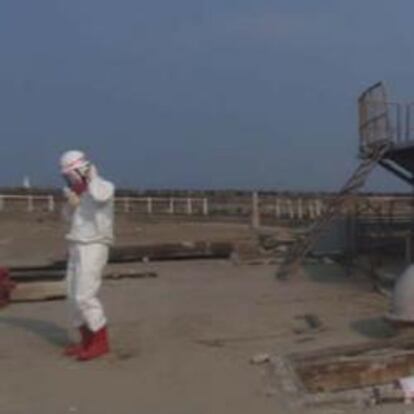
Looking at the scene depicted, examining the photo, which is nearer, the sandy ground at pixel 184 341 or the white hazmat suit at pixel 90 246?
the sandy ground at pixel 184 341

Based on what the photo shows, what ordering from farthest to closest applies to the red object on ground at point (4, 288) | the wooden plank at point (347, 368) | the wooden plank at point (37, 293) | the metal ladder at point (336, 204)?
the metal ladder at point (336, 204), the wooden plank at point (37, 293), the red object on ground at point (4, 288), the wooden plank at point (347, 368)

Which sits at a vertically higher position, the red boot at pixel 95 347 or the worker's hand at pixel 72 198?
the worker's hand at pixel 72 198

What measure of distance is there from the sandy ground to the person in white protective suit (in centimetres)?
35

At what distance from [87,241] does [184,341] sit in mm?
2267

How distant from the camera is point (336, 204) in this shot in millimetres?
23719

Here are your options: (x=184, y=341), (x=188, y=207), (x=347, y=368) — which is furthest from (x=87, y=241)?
(x=188, y=207)

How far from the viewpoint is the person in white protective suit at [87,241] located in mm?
11008

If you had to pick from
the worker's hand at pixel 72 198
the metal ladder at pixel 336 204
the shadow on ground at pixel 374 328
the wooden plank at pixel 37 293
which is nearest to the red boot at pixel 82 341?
the worker's hand at pixel 72 198

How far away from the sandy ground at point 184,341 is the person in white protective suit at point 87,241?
348mm

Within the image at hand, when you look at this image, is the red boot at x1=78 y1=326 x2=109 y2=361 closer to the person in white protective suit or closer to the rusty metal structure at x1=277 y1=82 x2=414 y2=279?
the person in white protective suit

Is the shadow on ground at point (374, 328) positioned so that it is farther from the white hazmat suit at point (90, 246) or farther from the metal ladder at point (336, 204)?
the metal ladder at point (336, 204)

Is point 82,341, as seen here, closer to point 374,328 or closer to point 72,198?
point 72,198

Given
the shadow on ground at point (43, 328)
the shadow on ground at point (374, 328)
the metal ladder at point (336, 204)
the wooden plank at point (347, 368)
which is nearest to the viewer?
the wooden plank at point (347, 368)

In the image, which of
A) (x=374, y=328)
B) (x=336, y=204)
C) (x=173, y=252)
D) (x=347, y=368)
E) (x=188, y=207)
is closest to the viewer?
(x=347, y=368)
